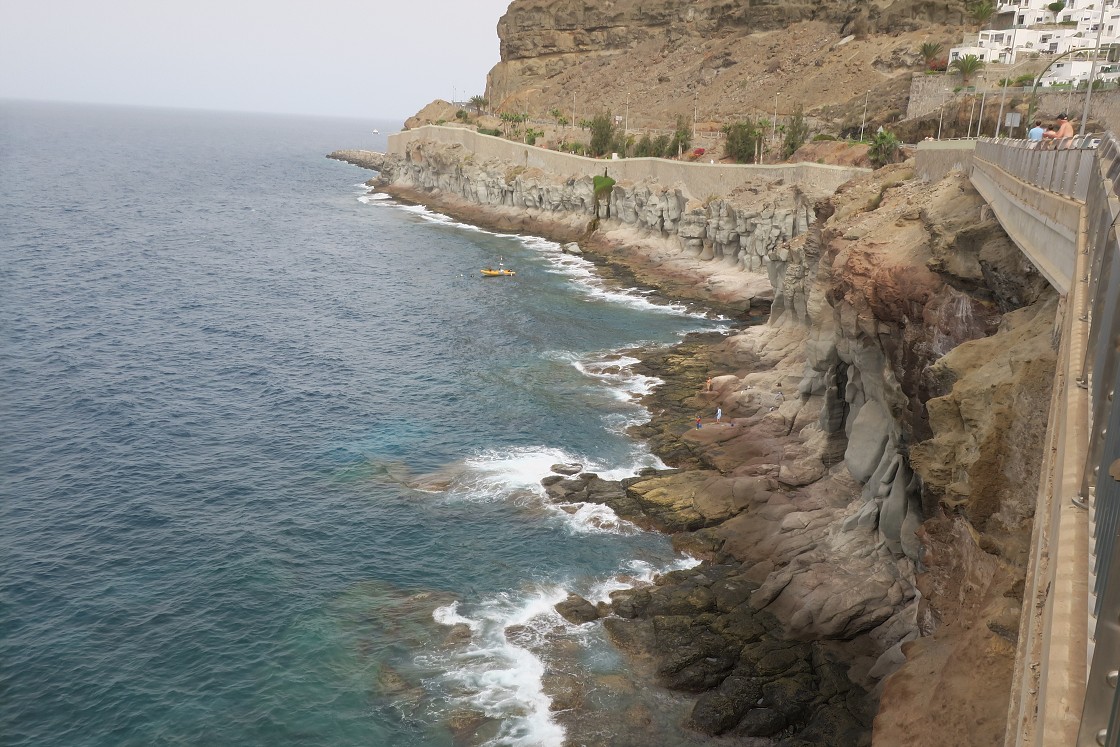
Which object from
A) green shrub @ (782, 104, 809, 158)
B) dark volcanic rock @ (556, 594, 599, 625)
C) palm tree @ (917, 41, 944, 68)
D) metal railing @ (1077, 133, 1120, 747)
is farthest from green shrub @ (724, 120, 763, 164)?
metal railing @ (1077, 133, 1120, 747)

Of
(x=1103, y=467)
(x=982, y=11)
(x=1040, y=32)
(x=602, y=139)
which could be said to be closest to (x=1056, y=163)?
(x=1103, y=467)

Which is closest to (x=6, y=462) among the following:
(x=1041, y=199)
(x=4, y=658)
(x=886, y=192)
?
(x=4, y=658)

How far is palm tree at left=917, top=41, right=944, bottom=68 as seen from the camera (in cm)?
8944

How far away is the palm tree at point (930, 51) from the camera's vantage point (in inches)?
3521

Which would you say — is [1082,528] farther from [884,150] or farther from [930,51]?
[930,51]

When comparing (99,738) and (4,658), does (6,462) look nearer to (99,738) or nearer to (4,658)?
(4,658)

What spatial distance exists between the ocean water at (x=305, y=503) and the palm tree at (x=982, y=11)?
57224mm

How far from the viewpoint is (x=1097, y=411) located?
8273 mm

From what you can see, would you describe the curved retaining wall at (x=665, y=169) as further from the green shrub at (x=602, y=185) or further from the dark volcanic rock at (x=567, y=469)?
the dark volcanic rock at (x=567, y=469)

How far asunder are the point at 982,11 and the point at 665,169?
42.8m

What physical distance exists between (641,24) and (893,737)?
485 ft

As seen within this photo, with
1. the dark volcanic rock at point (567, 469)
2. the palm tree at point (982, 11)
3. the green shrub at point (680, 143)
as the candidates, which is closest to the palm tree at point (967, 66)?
the palm tree at point (982, 11)

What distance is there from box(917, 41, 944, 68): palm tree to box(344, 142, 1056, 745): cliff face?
163 ft

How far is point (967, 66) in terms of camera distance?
75.4 meters
